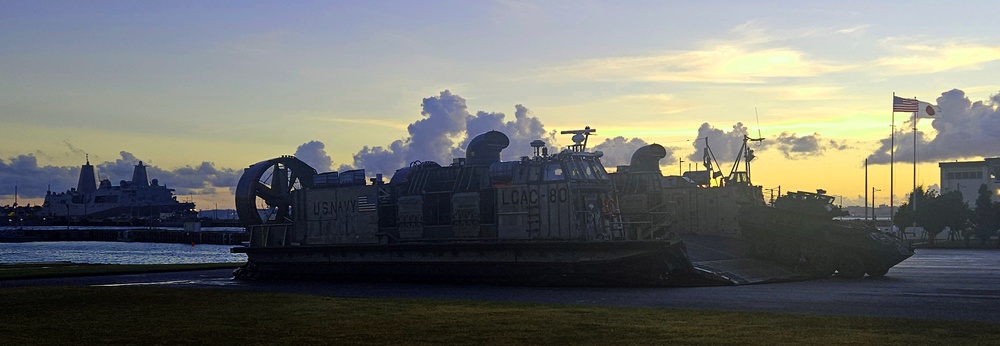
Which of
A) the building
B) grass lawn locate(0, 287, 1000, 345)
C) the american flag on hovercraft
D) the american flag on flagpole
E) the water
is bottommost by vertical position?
the water

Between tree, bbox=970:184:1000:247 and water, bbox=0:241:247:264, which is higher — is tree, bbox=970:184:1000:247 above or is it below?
above

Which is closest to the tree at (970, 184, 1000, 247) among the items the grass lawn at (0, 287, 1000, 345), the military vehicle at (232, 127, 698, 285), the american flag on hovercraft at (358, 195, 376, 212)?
the military vehicle at (232, 127, 698, 285)

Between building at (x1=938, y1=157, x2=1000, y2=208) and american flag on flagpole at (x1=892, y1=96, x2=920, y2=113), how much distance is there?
35947 mm

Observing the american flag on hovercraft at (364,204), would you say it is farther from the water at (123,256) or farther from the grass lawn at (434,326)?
the water at (123,256)

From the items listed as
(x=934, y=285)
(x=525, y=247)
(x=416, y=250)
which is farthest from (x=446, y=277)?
(x=934, y=285)

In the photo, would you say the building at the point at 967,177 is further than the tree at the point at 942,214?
Yes

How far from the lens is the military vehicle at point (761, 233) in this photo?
2973 cm

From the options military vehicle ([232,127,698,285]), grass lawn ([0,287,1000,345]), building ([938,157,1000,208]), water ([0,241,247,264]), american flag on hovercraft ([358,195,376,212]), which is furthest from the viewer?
building ([938,157,1000,208])

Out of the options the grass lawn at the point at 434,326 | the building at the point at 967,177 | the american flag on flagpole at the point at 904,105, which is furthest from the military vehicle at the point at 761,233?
the building at the point at 967,177

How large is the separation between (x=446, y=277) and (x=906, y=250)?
1437cm

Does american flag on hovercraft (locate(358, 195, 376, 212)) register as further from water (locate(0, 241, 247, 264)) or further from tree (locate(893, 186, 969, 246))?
tree (locate(893, 186, 969, 246))

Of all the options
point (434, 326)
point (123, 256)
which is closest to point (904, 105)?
point (434, 326)

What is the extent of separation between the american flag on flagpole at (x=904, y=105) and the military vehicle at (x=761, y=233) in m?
35.2

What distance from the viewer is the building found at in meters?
102
